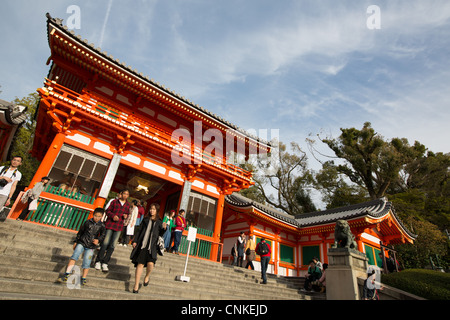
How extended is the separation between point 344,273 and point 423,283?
10.6 ft

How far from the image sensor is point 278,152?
95.9 ft

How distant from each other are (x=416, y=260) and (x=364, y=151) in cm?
1215

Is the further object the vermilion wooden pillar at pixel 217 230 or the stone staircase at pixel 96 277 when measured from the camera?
the vermilion wooden pillar at pixel 217 230

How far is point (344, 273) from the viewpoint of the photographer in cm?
678

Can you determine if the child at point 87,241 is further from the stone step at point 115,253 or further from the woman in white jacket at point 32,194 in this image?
the woman in white jacket at point 32,194

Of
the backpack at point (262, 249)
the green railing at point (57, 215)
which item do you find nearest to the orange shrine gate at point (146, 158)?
the green railing at point (57, 215)

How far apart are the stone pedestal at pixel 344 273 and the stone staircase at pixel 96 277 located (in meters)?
1.47

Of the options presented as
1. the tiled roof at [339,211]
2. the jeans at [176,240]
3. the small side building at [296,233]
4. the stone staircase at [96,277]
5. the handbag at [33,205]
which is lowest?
the stone staircase at [96,277]

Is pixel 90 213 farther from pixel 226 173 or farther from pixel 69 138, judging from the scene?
pixel 226 173

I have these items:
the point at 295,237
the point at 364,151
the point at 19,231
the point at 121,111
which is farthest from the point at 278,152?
the point at 19,231

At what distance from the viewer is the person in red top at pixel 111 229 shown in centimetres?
501

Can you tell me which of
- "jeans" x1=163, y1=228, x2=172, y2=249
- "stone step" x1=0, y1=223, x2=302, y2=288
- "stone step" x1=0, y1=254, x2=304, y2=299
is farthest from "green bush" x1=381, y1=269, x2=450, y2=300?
"jeans" x1=163, y1=228, x2=172, y2=249

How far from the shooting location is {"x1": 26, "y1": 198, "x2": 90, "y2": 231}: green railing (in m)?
7.84

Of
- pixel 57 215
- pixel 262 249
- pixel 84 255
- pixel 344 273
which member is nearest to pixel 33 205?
pixel 57 215
